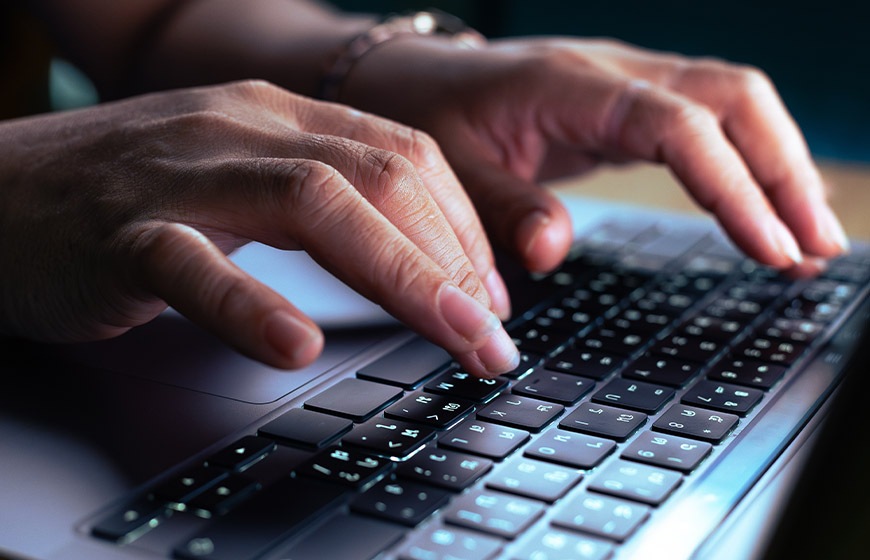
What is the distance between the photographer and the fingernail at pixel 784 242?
28.4 inches

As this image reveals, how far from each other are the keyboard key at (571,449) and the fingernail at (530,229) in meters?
0.24

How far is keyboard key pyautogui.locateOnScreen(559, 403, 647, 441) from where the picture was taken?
45 centimetres

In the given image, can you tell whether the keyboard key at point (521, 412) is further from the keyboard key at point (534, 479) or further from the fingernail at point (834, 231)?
the fingernail at point (834, 231)

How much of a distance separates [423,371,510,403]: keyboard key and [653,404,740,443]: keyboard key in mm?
85

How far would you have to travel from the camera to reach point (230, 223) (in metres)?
0.51

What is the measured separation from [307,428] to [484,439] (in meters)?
0.08

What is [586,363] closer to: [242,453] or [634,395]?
[634,395]

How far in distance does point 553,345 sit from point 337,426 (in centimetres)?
17

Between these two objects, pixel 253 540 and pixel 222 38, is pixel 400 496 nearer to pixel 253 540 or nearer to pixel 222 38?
pixel 253 540

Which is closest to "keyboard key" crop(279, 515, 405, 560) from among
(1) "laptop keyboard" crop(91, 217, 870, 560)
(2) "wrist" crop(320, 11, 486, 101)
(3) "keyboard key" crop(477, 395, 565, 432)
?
(1) "laptop keyboard" crop(91, 217, 870, 560)

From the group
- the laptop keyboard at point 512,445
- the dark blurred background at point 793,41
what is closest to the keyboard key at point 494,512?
the laptop keyboard at point 512,445

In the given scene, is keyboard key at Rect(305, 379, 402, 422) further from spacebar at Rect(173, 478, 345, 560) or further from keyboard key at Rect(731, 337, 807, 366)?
keyboard key at Rect(731, 337, 807, 366)

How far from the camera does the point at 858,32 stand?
141 centimetres

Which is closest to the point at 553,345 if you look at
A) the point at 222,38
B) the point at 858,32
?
the point at 222,38
